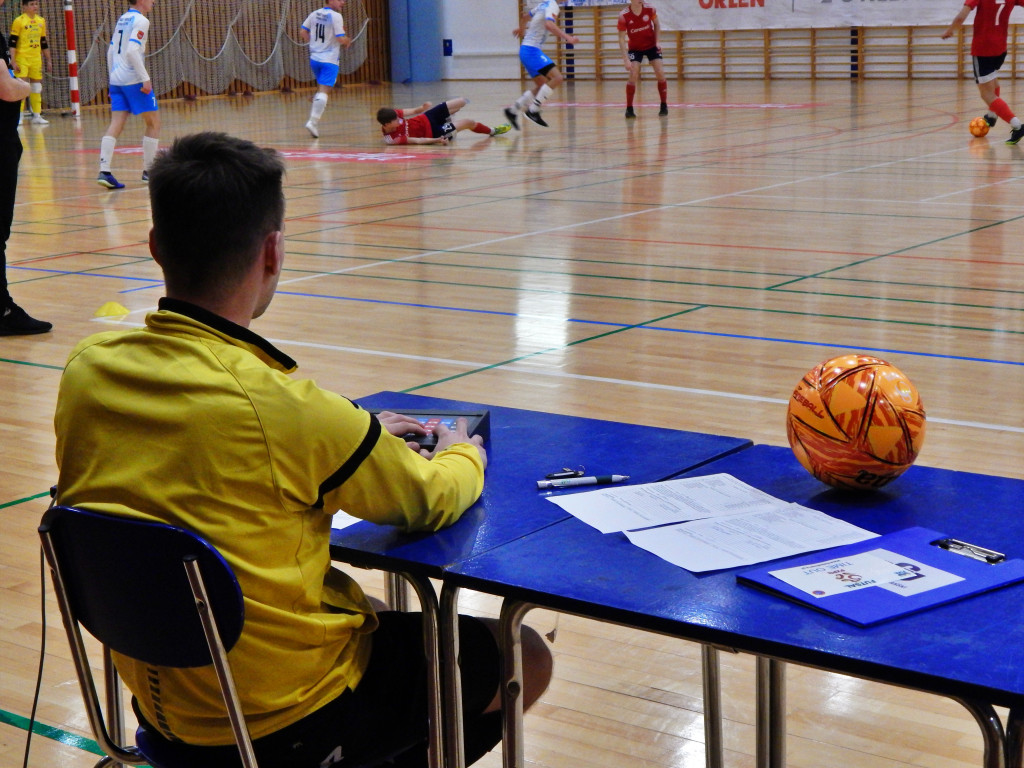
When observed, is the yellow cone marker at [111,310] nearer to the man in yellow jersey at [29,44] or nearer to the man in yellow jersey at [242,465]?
the man in yellow jersey at [242,465]

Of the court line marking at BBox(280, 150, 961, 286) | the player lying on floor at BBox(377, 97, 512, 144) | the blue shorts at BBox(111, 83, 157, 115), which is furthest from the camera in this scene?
the player lying on floor at BBox(377, 97, 512, 144)

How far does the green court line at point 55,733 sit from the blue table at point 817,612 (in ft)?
3.68

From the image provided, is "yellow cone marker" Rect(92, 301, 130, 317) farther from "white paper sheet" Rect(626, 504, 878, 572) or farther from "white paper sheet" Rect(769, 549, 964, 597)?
"white paper sheet" Rect(769, 549, 964, 597)

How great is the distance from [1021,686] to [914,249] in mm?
6545

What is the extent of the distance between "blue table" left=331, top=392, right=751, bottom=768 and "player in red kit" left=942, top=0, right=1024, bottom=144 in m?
11.2

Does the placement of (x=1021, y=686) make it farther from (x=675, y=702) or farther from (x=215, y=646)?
(x=675, y=702)

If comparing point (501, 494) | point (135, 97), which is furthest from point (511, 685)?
point (135, 97)

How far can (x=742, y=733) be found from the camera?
2637 millimetres

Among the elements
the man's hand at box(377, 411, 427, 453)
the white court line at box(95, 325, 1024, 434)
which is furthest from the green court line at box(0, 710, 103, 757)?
the white court line at box(95, 325, 1024, 434)

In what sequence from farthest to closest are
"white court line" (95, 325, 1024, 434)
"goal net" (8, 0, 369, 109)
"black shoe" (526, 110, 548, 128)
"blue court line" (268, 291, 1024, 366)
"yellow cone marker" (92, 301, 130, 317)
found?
"goal net" (8, 0, 369, 109) → "black shoe" (526, 110, 548, 128) → "yellow cone marker" (92, 301, 130, 317) → "blue court line" (268, 291, 1024, 366) → "white court line" (95, 325, 1024, 434)

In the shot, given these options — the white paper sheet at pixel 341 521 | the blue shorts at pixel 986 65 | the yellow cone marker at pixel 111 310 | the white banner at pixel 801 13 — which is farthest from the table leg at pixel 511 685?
the white banner at pixel 801 13

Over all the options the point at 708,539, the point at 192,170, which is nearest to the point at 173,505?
the point at 192,170

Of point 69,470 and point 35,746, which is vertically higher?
point 69,470

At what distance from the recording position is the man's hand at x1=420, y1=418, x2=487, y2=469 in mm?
2180
